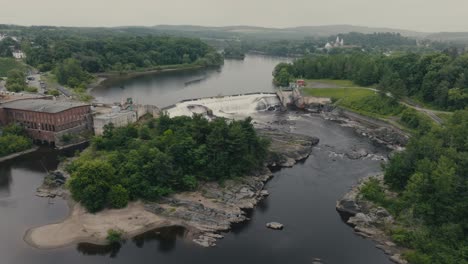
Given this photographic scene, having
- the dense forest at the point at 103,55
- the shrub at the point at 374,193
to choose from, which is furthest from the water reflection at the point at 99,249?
the dense forest at the point at 103,55

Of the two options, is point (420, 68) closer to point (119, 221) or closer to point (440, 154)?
point (440, 154)

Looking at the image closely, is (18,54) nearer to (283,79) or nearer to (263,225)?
(283,79)

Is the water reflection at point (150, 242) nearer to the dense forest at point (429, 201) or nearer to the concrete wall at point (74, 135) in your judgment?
the dense forest at point (429, 201)

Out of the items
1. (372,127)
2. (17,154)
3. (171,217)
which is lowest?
(171,217)

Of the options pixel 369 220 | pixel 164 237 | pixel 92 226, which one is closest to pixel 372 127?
pixel 369 220

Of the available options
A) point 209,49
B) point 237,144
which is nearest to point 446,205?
point 237,144
